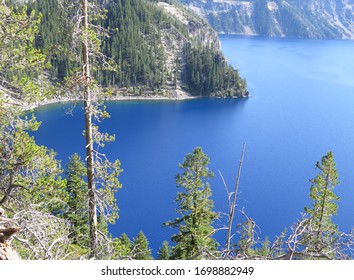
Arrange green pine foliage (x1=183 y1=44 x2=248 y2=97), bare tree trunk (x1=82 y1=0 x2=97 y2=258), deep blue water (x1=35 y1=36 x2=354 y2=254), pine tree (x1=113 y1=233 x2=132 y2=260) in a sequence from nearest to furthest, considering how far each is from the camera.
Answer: pine tree (x1=113 y1=233 x2=132 y2=260)
bare tree trunk (x1=82 y1=0 x2=97 y2=258)
deep blue water (x1=35 y1=36 x2=354 y2=254)
green pine foliage (x1=183 y1=44 x2=248 y2=97)

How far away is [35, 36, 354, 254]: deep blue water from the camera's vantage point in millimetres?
56812

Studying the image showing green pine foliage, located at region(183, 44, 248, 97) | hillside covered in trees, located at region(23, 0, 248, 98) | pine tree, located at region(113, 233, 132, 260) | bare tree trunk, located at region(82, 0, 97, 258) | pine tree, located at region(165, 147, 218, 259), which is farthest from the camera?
green pine foliage, located at region(183, 44, 248, 97)

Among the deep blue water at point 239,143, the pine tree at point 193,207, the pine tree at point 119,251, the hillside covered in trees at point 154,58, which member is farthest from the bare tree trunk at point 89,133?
the hillside covered in trees at point 154,58

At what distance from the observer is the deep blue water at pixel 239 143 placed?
56.8 m

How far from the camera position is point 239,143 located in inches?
3460

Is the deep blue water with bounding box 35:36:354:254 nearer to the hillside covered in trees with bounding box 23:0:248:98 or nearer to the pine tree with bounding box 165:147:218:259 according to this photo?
the pine tree with bounding box 165:147:218:259

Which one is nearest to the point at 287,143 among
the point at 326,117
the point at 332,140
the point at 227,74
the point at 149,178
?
the point at 332,140

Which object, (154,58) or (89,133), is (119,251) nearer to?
(89,133)

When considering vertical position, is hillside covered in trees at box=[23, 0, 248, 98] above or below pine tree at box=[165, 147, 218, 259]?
above

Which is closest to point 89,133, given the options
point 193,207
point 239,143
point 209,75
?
point 193,207

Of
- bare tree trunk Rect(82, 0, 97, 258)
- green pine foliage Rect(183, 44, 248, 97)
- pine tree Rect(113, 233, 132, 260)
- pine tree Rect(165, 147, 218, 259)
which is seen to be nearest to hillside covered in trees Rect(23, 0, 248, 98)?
green pine foliage Rect(183, 44, 248, 97)

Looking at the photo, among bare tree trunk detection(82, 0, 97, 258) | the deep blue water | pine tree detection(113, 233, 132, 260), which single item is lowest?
the deep blue water

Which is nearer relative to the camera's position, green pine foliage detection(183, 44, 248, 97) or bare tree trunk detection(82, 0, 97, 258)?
bare tree trunk detection(82, 0, 97, 258)
